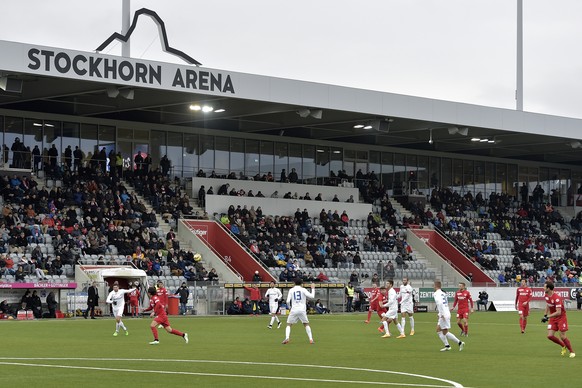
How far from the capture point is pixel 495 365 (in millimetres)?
21359

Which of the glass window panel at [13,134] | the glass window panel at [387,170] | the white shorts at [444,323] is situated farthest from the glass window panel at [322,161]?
the white shorts at [444,323]

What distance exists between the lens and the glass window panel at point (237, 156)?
210 feet

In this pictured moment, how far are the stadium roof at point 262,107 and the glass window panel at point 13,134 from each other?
0.71 m

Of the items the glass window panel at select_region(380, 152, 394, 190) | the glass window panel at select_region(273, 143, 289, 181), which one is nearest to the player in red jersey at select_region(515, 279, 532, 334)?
the glass window panel at select_region(273, 143, 289, 181)

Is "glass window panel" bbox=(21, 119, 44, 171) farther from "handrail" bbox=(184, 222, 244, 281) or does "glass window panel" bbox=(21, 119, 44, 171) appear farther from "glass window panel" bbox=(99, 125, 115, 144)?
"handrail" bbox=(184, 222, 244, 281)

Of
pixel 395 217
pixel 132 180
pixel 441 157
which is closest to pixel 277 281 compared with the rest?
pixel 132 180

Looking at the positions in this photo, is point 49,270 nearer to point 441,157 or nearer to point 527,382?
point 527,382

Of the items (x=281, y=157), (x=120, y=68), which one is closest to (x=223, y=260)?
(x=120, y=68)

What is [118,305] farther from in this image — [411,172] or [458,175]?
[458,175]

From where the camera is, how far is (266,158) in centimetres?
6575

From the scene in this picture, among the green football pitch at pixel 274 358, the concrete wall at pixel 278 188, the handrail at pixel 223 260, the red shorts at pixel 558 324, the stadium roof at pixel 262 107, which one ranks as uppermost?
the stadium roof at pixel 262 107

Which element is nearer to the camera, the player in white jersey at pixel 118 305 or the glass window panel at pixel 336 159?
the player in white jersey at pixel 118 305

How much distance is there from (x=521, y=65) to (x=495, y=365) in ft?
140

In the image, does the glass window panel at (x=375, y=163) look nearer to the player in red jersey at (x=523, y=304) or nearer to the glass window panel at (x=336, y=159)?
the glass window panel at (x=336, y=159)
